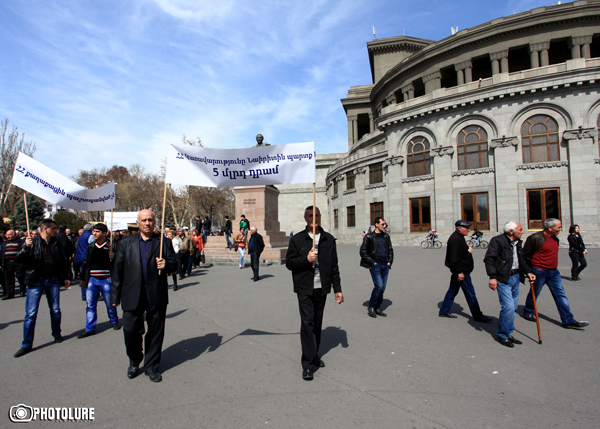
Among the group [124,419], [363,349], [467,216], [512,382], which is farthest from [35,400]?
[467,216]

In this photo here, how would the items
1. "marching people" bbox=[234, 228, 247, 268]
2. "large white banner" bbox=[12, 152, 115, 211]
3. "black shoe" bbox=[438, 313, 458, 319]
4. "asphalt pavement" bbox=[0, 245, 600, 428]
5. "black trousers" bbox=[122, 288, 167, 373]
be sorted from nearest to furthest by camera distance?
"asphalt pavement" bbox=[0, 245, 600, 428] < "black trousers" bbox=[122, 288, 167, 373] < "black shoe" bbox=[438, 313, 458, 319] < "large white banner" bbox=[12, 152, 115, 211] < "marching people" bbox=[234, 228, 247, 268]

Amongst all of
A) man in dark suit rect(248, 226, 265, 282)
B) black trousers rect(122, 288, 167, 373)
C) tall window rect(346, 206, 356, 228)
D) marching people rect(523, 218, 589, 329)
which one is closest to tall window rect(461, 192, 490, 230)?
tall window rect(346, 206, 356, 228)

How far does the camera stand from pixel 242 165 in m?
6.02

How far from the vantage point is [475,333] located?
554 cm

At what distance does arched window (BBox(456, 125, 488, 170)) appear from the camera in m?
26.5

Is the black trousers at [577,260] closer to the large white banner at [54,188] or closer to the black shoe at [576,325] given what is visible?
the black shoe at [576,325]

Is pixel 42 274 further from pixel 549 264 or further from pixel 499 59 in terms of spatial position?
pixel 499 59

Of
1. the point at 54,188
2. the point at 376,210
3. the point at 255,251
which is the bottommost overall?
the point at 255,251

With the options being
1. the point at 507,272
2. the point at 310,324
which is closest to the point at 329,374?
the point at 310,324

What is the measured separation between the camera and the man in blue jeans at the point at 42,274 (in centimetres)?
502

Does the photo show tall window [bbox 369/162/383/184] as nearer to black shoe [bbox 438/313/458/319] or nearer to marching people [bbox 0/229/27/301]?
black shoe [bbox 438/313/458/319]

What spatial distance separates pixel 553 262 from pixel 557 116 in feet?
78.4

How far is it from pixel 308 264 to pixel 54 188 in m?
6.23

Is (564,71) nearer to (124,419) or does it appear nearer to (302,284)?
(302,284)
